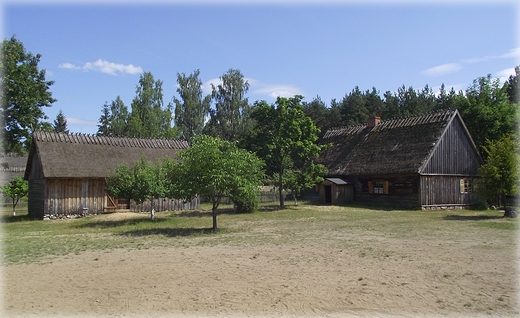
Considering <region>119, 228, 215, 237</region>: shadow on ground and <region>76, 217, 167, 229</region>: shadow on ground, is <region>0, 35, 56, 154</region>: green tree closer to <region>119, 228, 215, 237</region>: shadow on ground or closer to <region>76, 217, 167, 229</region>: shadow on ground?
<region>76, 217, 167, 229</region>: shadow on ground

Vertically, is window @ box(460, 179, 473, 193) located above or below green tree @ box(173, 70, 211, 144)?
below

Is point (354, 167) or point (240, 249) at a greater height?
point (354, 167)

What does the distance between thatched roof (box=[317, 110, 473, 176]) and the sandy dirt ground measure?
20594mm

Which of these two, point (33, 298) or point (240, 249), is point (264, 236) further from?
point (33, 298)

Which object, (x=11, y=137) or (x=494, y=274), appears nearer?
(x=494, y=274)

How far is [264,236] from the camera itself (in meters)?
16.7

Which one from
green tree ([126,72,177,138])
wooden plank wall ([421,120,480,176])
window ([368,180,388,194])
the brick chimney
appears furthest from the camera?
green tree ([126,72,177,138])

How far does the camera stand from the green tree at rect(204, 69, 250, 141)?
59.0m

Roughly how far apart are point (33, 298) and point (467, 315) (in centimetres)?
808

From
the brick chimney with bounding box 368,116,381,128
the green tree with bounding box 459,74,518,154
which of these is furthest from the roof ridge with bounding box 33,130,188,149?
the green tree with bounding box 459,74,518,154

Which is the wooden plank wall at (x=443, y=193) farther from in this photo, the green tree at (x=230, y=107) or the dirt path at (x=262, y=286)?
the green tree at (x=230, y=107)

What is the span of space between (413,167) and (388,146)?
178 inches

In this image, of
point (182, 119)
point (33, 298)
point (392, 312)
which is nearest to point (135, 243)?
point (33, 298)

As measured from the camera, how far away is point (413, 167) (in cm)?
3109
